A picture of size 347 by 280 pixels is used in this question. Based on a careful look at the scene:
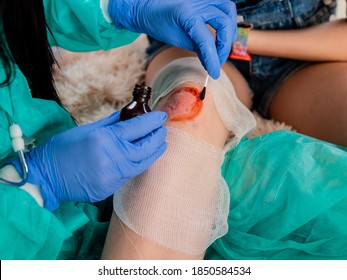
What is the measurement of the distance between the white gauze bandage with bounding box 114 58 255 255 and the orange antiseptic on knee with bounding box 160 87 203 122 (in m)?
0.04

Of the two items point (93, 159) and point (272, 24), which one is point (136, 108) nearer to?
point (93, 159)

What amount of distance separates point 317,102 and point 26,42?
2.22ft

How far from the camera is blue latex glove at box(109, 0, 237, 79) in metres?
0.82

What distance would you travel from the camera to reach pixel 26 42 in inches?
28.4

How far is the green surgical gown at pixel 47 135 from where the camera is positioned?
691mm

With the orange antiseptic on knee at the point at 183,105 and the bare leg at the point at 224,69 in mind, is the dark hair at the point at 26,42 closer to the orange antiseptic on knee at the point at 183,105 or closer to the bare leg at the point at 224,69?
the orange antiseptic on knee at the point at 183,105

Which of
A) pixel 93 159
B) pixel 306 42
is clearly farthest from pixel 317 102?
pixel 93 159

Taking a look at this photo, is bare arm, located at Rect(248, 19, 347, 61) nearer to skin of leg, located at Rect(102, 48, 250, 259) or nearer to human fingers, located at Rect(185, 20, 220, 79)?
skin of leg, located at Rect(102, 48, 250, 259)

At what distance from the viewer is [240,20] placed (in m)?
1.12

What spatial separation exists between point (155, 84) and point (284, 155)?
37 cm

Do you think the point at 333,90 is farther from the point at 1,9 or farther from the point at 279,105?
the point at 1,9

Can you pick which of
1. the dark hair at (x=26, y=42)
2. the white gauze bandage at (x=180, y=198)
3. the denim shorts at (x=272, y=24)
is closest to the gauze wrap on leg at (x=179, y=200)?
the white gauze bandage at (x=180, y=198)

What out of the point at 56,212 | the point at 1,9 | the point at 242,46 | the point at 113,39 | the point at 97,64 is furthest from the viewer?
the point at 97,64

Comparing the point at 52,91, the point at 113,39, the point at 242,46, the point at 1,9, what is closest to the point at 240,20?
the point at 242,46
